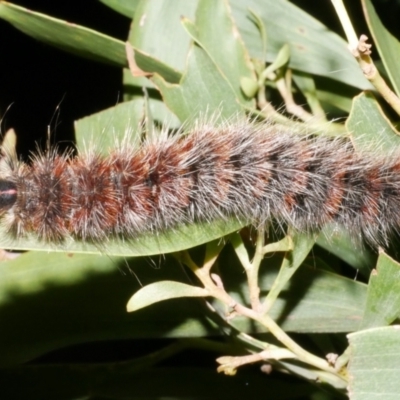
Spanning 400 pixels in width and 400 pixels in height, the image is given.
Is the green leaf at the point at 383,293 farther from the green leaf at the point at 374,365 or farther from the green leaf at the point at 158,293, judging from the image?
the green leaf at the point at 158,293

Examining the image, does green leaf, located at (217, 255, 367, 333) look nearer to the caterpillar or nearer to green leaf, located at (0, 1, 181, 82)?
the caterpillar

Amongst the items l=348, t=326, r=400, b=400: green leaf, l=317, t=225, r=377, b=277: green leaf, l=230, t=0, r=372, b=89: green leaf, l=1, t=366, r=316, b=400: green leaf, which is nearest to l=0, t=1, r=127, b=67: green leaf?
l=230, t=0, r=372, b=89: green leaf

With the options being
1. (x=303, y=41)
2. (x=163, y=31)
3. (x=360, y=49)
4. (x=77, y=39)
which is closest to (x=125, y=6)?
(x=163, y=31)

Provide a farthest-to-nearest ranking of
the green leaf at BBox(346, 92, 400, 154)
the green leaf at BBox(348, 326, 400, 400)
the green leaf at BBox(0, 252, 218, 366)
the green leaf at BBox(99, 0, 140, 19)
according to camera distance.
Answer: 1. the green leaf at BBox(99, 0, 140, 19)
2. the green leaf at BBox(0, 252, 218, 366)
3. the green leaf at BBox(346, 92, 400, 154)
4. the green leaf at BBox(348, 326, 400, 400)

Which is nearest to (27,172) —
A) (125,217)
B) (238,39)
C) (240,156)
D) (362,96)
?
(125,217)

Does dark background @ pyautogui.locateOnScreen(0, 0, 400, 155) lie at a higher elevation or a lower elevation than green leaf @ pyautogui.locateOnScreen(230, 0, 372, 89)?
lower

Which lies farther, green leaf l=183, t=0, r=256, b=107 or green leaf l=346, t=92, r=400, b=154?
green leaf l=183, t=0, r=256, b=107

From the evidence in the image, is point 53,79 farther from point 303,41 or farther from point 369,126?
point 369,126

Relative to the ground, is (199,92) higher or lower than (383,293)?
higher
